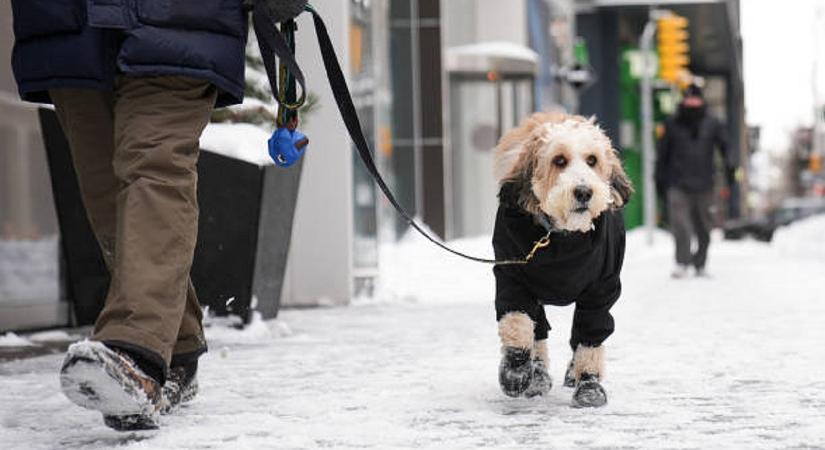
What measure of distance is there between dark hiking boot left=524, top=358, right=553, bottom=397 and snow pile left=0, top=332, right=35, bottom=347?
3.25m

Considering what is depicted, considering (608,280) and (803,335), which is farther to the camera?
(803,335)

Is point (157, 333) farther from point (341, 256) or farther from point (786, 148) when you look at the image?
point (786, 148)

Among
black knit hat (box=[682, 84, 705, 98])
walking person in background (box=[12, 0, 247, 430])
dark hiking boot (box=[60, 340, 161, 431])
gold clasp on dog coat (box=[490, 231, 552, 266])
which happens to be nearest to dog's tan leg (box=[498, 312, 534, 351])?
gold clasp on dog coat (box=[490, 231, 552, 266])

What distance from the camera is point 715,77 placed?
63125 mm

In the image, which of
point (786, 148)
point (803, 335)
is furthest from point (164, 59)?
point (786, 148)

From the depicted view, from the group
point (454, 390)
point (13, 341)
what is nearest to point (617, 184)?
point (454, 390)

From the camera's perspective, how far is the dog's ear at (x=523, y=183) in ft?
14.7

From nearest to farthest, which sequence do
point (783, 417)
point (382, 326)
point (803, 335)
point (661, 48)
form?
point (783, 417) < point (803, 335) < point (382, 326) < point (661, 48)

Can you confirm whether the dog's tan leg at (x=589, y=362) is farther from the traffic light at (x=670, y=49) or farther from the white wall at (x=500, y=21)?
the traffic light at (x=670, y=49)

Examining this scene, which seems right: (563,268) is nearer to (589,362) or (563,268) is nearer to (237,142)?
(589,362)

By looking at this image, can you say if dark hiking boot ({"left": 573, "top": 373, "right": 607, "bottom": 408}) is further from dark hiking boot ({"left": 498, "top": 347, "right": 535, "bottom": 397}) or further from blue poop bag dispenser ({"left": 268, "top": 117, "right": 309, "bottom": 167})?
blue poop bag dispenser ({"left": 268, "top": 117, "right": 309, "bottom": 167})

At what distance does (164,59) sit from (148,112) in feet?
0.55

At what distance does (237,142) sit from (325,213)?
268 centimetres

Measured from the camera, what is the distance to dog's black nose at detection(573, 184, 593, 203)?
4281 millimetres
